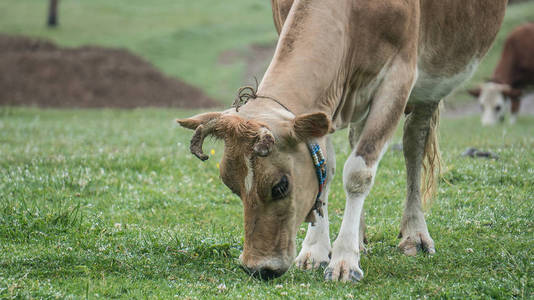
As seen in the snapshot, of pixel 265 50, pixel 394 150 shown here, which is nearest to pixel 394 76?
pixel 394 150

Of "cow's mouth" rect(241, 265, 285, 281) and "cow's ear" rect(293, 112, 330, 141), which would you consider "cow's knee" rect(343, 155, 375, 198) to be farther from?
"cow's mouth" rect(241, 265, 285, 281)

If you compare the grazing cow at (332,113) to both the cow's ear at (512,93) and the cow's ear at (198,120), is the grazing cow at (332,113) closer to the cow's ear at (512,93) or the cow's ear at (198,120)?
the cow's ear at (198,120)

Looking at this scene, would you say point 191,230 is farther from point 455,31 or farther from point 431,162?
point 455,31

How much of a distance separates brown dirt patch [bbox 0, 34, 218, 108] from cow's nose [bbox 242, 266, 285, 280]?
21830 millimetres

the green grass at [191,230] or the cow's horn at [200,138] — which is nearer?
the cow's horn at [200,138]

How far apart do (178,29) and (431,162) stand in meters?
33.6

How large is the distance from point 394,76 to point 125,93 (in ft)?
78.2

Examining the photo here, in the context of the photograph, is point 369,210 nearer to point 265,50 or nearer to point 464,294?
point 464,294

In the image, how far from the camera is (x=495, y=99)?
2400cm

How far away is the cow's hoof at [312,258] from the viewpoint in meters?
5.76

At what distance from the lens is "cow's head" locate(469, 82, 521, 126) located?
23663mm

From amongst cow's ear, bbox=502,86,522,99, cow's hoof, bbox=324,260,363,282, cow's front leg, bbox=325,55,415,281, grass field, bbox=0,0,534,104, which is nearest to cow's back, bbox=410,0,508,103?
cow's front leg, bbox=325,55,415,281

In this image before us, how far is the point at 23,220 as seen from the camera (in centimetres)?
623

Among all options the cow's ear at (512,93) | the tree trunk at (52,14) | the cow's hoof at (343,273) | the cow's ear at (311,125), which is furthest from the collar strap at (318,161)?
the tree trunk at (52,14)
